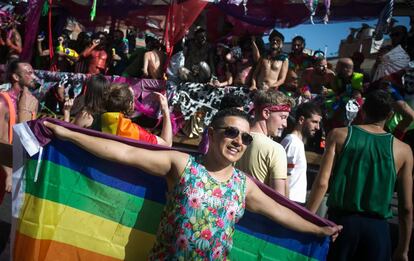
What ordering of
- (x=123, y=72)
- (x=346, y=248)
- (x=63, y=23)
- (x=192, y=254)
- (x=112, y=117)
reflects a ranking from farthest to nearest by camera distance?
(x=63, y=23) < (x=123, y=72) < (x=112, y=117) < (x=346, y=248) < (x=192, y=254)

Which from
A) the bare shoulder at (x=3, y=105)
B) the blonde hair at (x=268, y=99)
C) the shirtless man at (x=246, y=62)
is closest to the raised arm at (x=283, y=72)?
the shirtless man at (x=246, y=62)

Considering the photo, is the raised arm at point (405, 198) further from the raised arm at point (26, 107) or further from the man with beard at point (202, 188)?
the raised arm at point (26, 107)

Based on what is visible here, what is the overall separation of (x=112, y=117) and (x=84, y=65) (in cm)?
813

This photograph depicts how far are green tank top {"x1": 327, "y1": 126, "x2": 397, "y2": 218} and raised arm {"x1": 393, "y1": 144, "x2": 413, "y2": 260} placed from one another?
0.11m

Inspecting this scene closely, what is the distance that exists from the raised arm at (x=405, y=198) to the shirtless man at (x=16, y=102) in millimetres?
3215

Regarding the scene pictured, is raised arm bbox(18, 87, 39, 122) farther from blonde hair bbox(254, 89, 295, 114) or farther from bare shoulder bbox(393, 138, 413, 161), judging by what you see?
bare shoulder bbox(393, 138, 413, 161)

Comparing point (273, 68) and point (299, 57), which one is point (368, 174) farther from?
point (299, 57)

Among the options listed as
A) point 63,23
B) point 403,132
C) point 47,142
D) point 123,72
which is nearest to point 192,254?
point 47,142

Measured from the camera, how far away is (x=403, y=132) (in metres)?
6.37

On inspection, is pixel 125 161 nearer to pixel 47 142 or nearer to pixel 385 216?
pixel 47 142

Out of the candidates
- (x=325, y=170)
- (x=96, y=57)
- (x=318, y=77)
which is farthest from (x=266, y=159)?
(x=96, y=57)

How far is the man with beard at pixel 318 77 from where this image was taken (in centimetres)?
866

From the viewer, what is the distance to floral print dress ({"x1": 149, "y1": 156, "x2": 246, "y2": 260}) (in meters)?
2.67

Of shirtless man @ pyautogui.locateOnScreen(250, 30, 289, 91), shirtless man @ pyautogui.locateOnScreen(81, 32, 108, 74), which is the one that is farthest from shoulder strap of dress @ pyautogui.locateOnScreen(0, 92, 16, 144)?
shirtless man @ pyautogui.locateOnScreen(81, 32, 108, 74)
